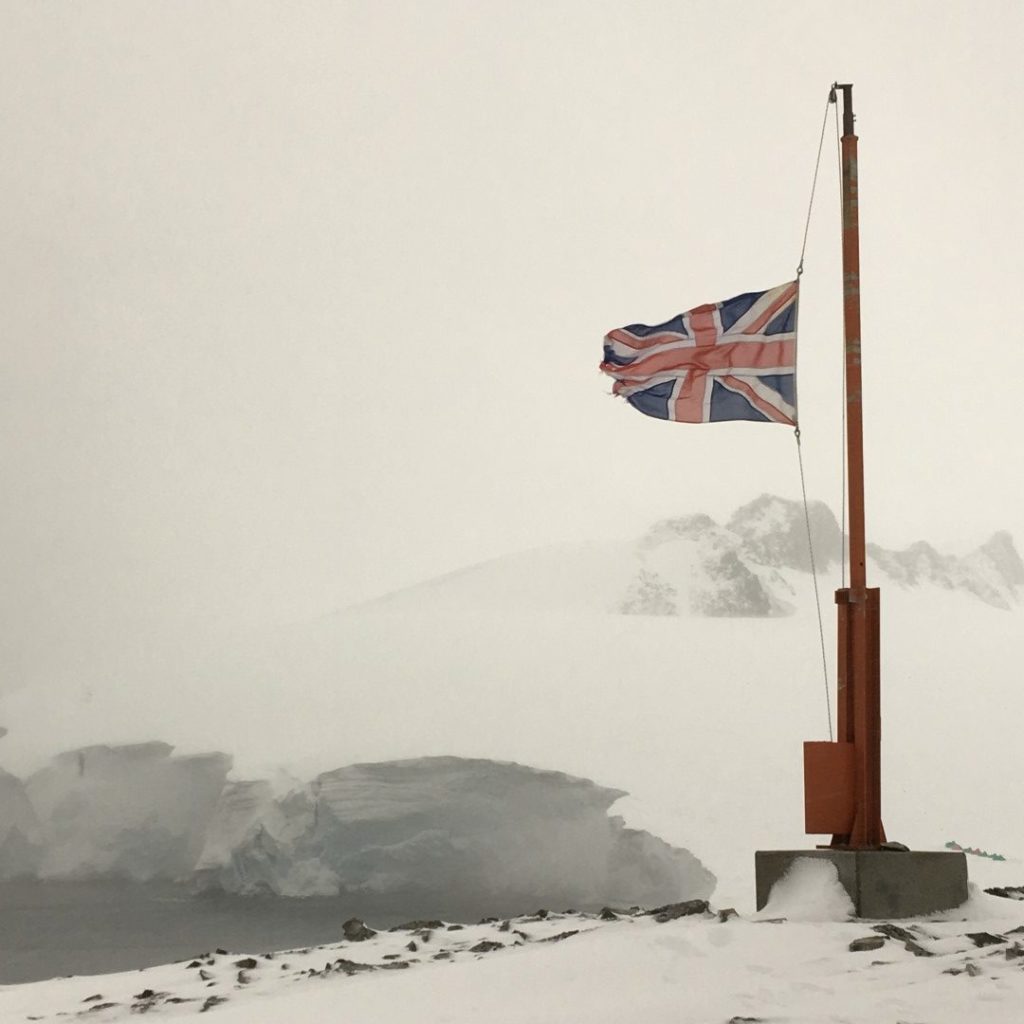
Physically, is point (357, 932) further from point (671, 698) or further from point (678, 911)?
point (671, 698)

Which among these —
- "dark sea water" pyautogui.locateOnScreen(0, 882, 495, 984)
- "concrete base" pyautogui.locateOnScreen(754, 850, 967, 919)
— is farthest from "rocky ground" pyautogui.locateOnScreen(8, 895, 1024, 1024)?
"dark sea water" pyautogui.locateOnScreen(0, 882, 495, 984)

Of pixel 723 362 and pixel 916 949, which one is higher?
pixel 723 362

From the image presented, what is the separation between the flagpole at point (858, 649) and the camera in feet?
22.7

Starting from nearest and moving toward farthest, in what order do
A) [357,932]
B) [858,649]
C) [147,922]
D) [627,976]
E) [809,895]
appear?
1. [627,976]
2. [809,895]
3. [858,649]
4. [357,932]
5. [147,922]

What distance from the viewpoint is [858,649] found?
23.3ft

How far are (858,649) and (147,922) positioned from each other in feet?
38.5

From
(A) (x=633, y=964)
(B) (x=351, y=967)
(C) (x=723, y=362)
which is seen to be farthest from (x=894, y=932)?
(C) (x=723, y=362)

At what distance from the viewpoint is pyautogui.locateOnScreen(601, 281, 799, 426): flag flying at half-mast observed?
7.44 metres

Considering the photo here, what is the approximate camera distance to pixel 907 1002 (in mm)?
4672

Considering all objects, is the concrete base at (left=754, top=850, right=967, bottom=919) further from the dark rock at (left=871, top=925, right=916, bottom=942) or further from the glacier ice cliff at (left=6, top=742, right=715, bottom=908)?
the glacier ice cliff at (left=6, top=742, right=715, bottom=908)

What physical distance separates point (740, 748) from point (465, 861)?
421 cm

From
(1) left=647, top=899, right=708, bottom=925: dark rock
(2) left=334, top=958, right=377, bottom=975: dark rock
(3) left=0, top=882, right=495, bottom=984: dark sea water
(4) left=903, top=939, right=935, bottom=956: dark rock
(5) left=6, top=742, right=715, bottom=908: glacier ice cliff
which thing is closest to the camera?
(4) left=903, top=939, right=935, bottom=956: dark rock

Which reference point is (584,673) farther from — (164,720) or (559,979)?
(559,979)

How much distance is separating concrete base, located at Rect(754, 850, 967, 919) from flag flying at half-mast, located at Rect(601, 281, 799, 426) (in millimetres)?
2636
